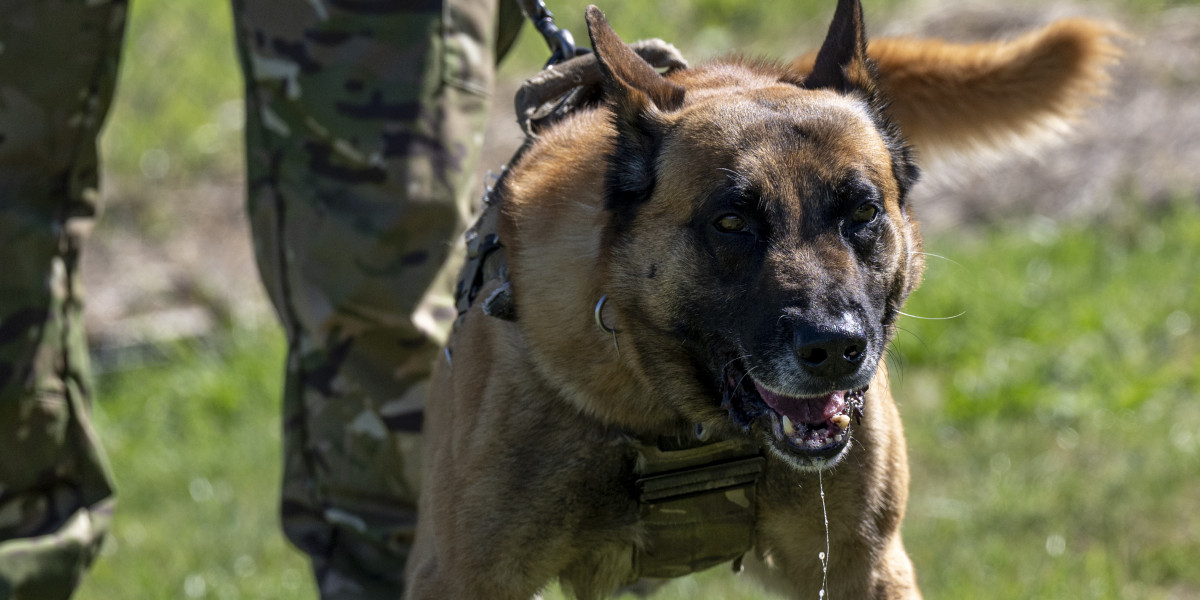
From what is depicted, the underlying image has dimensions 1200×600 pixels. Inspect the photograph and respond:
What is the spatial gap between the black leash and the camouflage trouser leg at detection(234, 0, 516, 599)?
27cm

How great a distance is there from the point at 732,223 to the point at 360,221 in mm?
1338

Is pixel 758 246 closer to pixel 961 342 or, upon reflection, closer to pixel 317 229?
pixel 317 229

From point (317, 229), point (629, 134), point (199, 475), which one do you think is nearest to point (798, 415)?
point (629, 134)

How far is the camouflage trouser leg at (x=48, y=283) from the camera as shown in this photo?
11.0 ft

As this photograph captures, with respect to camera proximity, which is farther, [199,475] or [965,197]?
[965,197]

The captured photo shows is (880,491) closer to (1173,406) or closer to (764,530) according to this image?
(764,530)

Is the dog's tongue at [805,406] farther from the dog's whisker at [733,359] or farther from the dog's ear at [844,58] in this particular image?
the dog's ear at [844,58]

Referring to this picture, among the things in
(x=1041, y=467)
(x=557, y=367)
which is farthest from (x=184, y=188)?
(x=557, y=367)

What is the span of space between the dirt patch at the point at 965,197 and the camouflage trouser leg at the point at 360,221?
3522 mm

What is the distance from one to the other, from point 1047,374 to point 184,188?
18.2 ft

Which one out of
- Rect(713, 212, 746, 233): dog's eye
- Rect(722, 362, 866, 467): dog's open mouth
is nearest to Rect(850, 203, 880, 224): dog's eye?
Rect(713, 212, 746, 233): dog's eye

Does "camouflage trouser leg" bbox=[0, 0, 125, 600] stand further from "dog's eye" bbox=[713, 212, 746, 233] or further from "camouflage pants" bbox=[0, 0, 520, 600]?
"dog's eye" bbox=[713, 212, 746, 233]

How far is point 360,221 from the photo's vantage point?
3369mm

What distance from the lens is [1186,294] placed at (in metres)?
5.93
